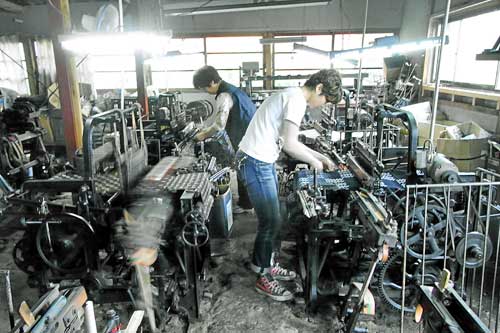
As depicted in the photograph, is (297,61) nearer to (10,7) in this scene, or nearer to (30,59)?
(30,59)

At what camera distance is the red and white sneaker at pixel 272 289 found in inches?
96.4

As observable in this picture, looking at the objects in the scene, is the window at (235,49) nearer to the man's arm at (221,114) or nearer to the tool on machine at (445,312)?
the man's arm at (221,114)

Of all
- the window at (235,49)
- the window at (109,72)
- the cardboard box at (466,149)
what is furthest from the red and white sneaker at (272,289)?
the window at (109,72)

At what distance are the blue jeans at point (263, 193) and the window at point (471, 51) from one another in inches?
147

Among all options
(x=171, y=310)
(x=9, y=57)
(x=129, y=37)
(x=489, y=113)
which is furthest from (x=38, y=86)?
(x=489, y=113)

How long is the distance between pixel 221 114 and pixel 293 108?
36.8 inches

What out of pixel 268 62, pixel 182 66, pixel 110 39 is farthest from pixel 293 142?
pixel 182 66

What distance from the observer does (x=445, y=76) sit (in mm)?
6398

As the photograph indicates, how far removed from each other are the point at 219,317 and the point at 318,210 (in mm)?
875

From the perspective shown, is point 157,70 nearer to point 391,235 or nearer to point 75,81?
point 75,81

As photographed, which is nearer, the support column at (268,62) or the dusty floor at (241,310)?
the dusty floor at (241,310)

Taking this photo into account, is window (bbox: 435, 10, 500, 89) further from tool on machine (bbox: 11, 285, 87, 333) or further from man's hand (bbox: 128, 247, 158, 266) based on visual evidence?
tool on machine (bbox: 11, 285, 87, 333)

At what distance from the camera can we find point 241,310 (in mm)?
2389

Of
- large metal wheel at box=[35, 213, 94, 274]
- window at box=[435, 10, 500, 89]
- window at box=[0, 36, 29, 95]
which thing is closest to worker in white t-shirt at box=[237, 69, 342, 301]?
large metal wheel at box=[35, 213, 94, 274]
